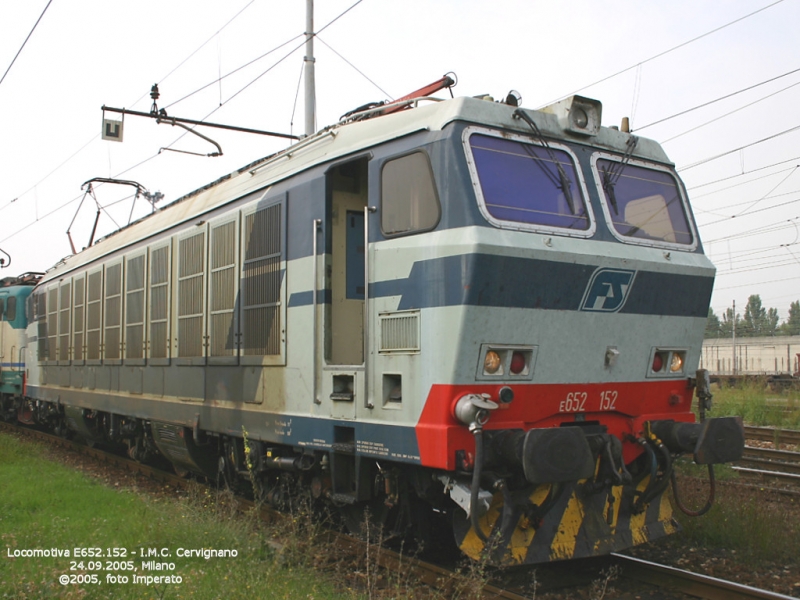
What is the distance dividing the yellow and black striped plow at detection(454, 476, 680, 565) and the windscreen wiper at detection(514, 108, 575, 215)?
2.11 meters

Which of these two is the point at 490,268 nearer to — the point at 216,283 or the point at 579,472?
the point at 579,472

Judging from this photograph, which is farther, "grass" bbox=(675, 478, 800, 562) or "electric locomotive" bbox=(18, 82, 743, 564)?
"grass" bbox=(675, 478, 800, 562)

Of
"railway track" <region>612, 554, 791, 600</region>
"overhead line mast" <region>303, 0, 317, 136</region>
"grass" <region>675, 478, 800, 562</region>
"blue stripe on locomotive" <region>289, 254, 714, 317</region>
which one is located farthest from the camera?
"overhead line mast" <region>303, 0, 317, 136</region>

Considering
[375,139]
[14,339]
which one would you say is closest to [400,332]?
[375,139]

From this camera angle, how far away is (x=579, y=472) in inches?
202

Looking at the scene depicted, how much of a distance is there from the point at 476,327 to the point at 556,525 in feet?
5.41

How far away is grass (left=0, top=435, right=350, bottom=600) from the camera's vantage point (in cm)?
489

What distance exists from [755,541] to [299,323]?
4.25 meters

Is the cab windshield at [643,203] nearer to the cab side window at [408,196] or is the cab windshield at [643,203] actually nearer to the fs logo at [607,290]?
the fs logo at [607,290]

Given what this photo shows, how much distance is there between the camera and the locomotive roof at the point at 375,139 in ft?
18.0

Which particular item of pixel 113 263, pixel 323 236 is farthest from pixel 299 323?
pixel 113 263

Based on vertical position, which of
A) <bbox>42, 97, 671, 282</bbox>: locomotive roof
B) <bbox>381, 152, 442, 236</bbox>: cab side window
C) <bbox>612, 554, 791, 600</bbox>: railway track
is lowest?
<bbox>612, 554, 791, 600</bbox>: railway track

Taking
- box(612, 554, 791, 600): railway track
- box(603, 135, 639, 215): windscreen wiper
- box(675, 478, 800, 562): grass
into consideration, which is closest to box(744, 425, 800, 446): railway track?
box(675, 478, 800, 562): grass

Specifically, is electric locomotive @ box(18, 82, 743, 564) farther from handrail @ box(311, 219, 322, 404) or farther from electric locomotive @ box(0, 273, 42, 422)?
electric locomotive @ box(0, 273, 42, 422)
